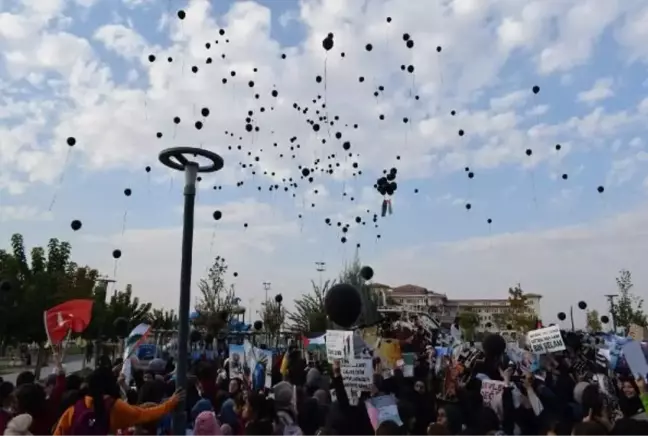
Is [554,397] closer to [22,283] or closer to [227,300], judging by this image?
[22,283]

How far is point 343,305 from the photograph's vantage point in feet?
28.2

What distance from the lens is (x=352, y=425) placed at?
6.03m

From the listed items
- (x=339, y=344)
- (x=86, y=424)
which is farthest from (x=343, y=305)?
(x=86, y=424)

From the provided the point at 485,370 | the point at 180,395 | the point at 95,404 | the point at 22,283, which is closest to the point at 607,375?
the point at 485,370

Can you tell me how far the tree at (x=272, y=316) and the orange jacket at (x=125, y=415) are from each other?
4729cm

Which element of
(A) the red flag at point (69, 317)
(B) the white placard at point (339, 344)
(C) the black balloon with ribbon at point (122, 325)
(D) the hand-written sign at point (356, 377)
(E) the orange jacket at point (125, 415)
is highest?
(C) the black balloon with ribbon at point (122, 325)

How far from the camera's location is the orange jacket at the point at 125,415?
550 cm

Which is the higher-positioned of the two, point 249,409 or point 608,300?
point 608,300

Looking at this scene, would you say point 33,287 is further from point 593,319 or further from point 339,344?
point 593,319

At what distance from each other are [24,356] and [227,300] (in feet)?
55.1

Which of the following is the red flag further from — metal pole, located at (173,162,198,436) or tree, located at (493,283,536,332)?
tree, located at (493,283,536,332)

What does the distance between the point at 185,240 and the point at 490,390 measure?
3.65 metres

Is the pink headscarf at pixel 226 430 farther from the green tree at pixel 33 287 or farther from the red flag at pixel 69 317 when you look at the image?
the green tree at pixel 33 287

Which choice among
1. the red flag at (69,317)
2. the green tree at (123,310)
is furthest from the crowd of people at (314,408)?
the green tree at (123,310)
